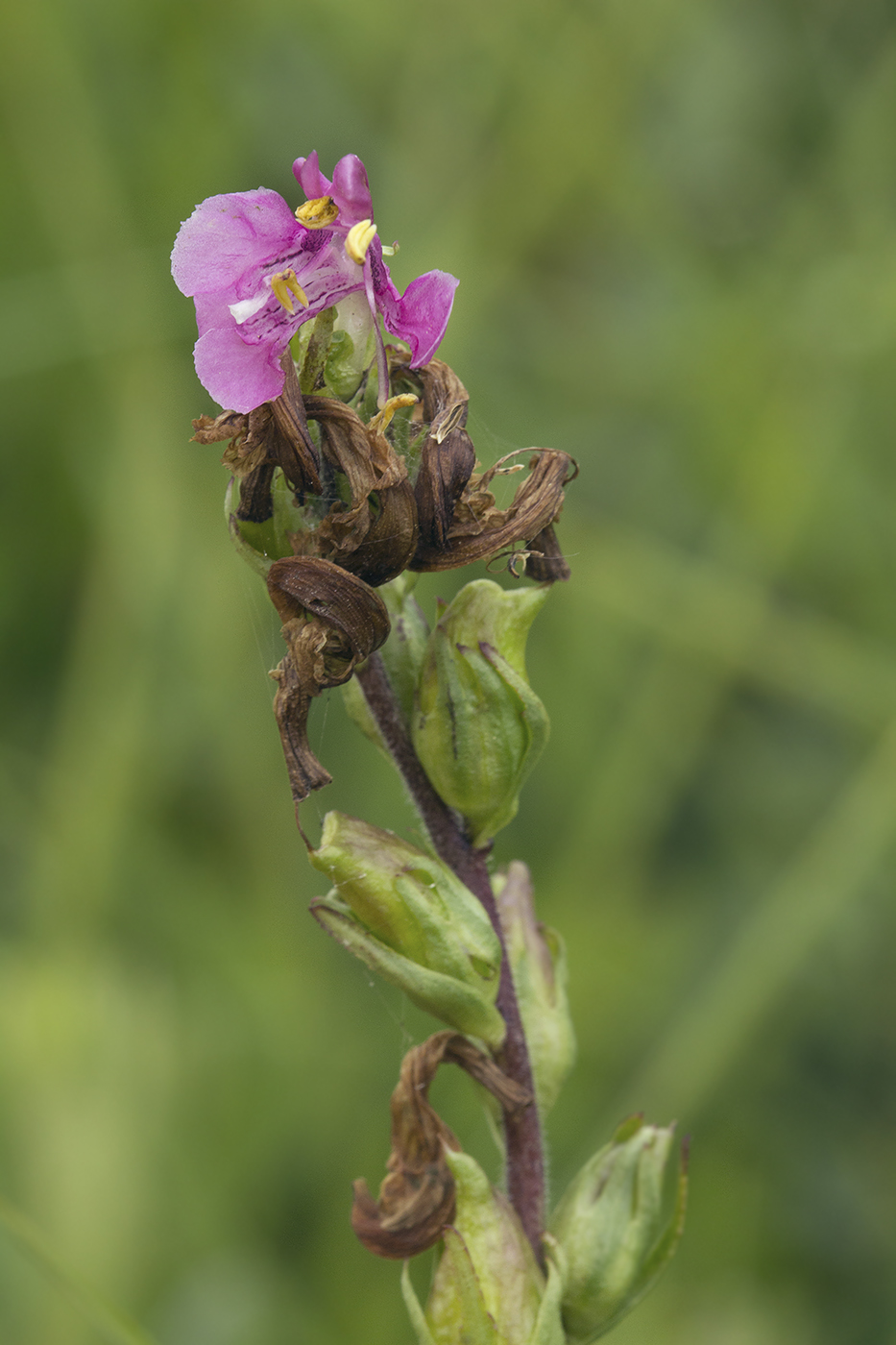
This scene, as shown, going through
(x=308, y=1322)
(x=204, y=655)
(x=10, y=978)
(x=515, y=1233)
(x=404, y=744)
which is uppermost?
(x=404, y=744)

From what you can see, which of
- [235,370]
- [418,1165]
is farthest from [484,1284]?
[235,370]

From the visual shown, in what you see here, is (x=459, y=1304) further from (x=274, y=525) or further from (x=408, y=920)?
(x=274, y=525)

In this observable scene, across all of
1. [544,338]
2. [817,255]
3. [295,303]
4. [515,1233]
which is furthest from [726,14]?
[515,1233]

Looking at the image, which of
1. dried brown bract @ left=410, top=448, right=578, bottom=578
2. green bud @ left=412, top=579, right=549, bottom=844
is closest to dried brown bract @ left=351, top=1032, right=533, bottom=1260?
green bud @ left=412, top=579, right=549, bottom=844

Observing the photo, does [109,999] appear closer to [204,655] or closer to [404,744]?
[204,655]

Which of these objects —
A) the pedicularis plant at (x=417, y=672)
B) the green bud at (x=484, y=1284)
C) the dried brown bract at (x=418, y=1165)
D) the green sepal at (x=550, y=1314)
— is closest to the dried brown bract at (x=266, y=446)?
the pedicularis plant at (x=417, y=672)

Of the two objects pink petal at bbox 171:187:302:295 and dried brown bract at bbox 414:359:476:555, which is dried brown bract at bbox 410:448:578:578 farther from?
pink petal at bbox 171:187:302:295
